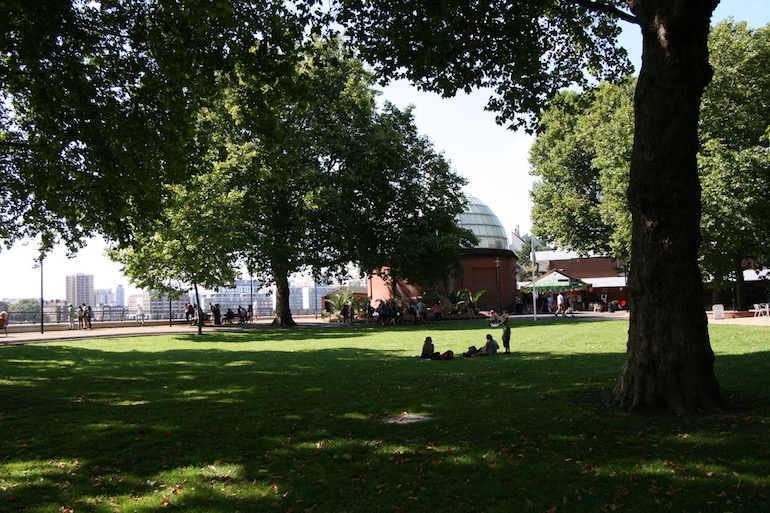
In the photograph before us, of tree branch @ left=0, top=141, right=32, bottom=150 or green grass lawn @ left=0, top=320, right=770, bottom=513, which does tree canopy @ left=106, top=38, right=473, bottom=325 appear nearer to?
tree branch @ left=0, top=141, right=32, bottom=150

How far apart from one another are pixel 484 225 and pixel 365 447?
52.2 meters

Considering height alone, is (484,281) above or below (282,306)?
above

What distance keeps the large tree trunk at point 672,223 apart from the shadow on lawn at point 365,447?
27.0 inches

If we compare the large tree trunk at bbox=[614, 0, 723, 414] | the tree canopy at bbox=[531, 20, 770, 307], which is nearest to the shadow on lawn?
the large tree trunk at bbox=[614, 0, 723, 414]

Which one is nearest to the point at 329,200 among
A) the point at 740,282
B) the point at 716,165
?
the point at 716,165

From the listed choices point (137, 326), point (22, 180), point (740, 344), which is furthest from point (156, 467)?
point (137, 326)

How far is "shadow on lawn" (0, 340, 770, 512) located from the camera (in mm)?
5340

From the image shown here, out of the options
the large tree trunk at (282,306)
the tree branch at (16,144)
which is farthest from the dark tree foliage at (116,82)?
the large tree trunk at (282,306)

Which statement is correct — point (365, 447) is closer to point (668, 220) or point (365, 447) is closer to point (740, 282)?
point (668, 220)

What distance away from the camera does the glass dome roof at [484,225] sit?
56.8m

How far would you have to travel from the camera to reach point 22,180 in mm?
16406

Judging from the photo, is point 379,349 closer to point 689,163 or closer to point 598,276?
point 689,163

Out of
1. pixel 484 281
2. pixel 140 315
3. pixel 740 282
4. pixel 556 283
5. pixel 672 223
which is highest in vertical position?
pixel 672 223

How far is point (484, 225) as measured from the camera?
5791 cm
